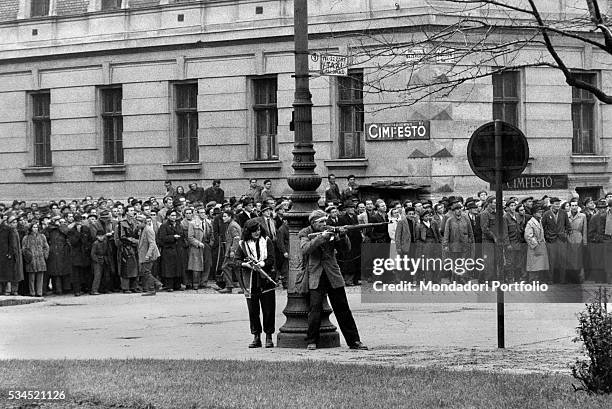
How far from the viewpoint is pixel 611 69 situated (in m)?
34.0

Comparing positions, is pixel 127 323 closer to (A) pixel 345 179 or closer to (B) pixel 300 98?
(B) pixel 300 98

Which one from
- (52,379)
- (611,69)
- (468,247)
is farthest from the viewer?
(611,69)

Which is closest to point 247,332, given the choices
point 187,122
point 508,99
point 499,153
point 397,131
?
point 499,153

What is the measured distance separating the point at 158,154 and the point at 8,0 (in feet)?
28.0

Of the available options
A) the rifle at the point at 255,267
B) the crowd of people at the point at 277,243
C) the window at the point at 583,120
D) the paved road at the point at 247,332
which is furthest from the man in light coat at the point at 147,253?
the window at the point at 583,120

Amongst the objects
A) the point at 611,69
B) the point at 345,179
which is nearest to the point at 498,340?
the point at 345,179

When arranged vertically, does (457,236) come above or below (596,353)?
above

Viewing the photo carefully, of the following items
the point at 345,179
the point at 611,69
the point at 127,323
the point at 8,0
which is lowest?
the point at 127,323

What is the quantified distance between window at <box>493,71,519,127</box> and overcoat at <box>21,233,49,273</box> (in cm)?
1310

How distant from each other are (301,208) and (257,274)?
122 centimetres

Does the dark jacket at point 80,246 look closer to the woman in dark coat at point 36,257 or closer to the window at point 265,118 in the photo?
the woman in dark coat at point 36,257

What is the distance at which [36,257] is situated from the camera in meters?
27.1

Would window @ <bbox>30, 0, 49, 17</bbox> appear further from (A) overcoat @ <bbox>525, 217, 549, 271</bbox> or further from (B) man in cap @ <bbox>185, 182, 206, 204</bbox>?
(A) overcoat @ <bbox>525, 217, 549, 271</bbox>

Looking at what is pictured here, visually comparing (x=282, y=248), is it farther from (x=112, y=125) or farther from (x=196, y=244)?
(x=112, y=125)
